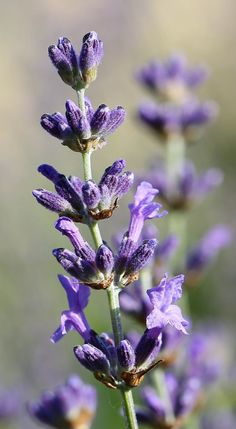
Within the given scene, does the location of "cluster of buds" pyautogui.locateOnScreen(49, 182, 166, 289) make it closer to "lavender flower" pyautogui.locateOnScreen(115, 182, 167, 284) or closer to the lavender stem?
"lavender flower" pyautogui.locateOnScreen(115, 182, 167, 284)

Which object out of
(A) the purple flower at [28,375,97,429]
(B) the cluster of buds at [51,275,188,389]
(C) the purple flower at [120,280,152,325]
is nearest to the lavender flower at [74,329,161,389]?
(B) the cluster of buds at [51,275,188,389]

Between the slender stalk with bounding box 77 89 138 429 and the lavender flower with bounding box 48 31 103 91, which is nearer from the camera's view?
the slender stalk with bounding box 77 89 138 429

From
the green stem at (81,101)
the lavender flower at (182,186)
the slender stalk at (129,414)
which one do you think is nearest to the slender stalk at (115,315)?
the slender stalk at (129,414)

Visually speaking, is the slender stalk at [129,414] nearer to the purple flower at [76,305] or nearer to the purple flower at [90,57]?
the purple flower at [76,305]

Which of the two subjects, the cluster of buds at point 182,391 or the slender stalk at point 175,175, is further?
the slender stalk at point 175,175

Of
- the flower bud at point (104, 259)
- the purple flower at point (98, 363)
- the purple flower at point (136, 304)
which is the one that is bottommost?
the purple flower at point (98, 363)

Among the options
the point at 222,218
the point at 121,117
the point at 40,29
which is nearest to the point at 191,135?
the point at 121,117

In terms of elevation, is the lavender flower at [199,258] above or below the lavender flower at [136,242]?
above

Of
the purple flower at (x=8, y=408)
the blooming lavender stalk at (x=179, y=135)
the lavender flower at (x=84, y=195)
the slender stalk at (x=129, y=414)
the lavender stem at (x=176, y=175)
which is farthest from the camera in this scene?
the lavender stem at (x=176, y=175)
